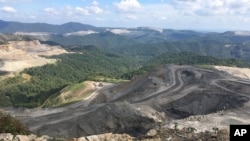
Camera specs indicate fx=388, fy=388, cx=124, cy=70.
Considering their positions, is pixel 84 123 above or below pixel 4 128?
below

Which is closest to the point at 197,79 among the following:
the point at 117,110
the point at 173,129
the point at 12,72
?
the point at 117,110

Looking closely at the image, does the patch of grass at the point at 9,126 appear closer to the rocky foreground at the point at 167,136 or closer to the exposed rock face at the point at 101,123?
the rocky foreground at the point at 167,136

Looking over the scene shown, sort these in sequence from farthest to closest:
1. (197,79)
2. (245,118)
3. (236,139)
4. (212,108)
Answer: (197,79)
(212,108)
(245,118)
(236,139)

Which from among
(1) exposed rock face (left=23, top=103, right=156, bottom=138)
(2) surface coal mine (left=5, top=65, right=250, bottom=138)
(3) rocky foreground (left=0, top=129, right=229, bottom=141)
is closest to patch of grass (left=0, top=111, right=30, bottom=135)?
(3) rocky foreground (left=0, top=129, right=229, bottom=141)

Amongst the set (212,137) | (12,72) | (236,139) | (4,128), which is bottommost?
(12,72)

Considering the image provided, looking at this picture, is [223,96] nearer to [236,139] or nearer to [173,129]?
[173,129]

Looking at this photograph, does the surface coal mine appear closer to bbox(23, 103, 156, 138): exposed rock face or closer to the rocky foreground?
bbox(23, 103, 156, 138): exposed rock face

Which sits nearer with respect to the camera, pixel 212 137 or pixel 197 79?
pixel 212 137

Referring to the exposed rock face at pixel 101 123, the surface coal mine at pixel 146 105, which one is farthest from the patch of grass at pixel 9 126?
the surface coal mine at pixel 146 105

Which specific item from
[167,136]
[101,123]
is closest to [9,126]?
[167,136]
